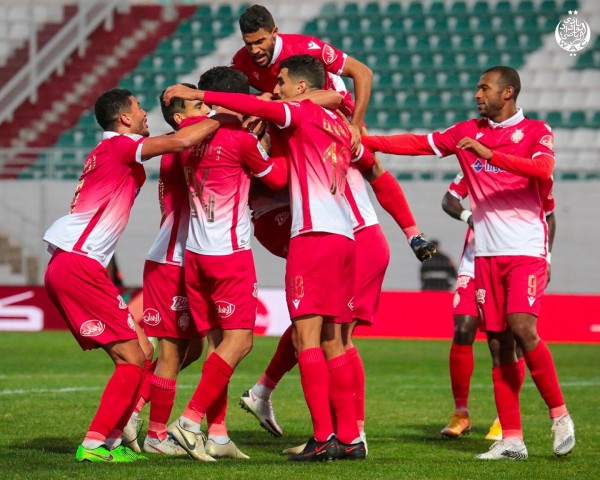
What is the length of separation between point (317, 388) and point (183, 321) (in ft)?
3.48

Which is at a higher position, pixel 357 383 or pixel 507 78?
pixel 507 78

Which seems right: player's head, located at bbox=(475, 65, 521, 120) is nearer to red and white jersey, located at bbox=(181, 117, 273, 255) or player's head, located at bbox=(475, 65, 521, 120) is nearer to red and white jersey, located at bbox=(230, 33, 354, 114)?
red and white jersey, located at bbox=(230, 33, 354, 114)

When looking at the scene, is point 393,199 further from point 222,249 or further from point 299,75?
point 222,249

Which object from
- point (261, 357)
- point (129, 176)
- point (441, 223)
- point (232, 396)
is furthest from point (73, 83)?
point (129, 176)

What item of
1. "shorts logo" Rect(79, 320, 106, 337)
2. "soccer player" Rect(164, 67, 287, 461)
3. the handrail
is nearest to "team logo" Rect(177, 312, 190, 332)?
"soccer player" Rect(164, 67, 287, 461)

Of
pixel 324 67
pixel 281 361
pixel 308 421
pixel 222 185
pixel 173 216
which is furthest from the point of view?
pixel 308 421

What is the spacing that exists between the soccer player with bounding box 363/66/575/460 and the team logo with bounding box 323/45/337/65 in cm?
71

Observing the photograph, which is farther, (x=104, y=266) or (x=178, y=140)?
(x=104, y=266)

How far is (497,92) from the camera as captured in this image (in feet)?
23.0

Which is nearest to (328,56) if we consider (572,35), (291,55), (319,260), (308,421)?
(291,55)

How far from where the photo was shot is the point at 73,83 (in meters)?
25.2

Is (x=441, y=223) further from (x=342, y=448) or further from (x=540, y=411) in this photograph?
(x=342, y=448)

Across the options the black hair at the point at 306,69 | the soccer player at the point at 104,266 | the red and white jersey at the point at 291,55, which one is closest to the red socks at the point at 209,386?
the soccer player at the point at 104,266

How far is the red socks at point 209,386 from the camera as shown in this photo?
649cm
